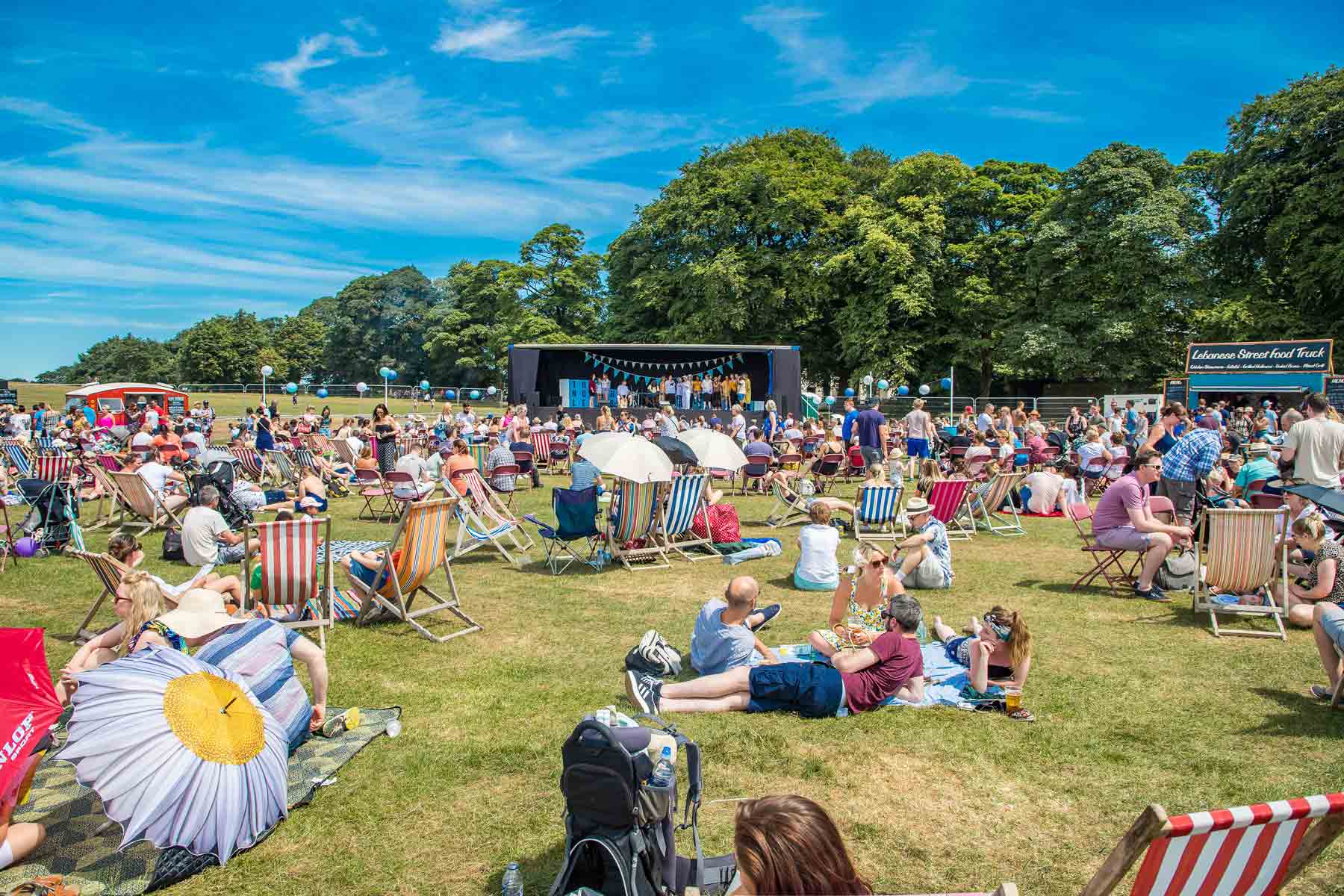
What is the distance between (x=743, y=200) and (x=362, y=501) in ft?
78.6

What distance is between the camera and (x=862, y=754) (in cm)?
414

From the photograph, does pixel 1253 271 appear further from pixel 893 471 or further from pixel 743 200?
pixel 893 471

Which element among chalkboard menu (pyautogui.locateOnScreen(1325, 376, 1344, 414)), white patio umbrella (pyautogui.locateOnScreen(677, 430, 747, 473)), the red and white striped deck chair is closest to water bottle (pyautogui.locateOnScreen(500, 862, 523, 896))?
the red and white striped deck chair

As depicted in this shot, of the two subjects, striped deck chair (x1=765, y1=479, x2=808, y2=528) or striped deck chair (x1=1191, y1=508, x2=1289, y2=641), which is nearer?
striped deck chair (x1=1191, y1=508, x2=1289, y2=641)

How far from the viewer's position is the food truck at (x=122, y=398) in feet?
95.7

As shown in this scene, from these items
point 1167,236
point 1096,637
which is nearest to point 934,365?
point 1167,236

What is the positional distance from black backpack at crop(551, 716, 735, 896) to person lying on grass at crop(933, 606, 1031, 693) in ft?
8.24

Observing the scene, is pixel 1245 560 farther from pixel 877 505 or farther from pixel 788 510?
pixel 788 510

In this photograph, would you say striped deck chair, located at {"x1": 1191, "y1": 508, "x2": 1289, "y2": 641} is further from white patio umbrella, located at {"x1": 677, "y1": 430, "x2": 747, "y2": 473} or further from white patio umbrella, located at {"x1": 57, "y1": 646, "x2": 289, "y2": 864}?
white patio umbrella, located at {"x1": 57, "y1": 646, "x2": 289, "y2": 864}

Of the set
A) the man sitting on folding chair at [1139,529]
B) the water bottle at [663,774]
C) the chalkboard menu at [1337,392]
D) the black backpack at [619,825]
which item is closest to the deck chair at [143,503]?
the black backpack at [619,825]

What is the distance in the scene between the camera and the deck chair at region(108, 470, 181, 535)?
30.6ft

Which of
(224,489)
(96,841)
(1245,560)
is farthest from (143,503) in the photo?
(1245,560)

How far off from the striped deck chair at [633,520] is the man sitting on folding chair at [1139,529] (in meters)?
4.14

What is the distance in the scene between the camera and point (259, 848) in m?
3.26
